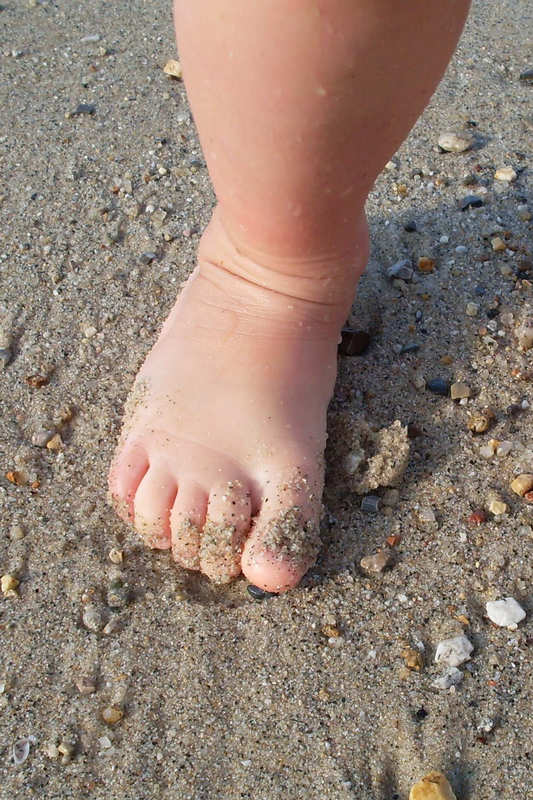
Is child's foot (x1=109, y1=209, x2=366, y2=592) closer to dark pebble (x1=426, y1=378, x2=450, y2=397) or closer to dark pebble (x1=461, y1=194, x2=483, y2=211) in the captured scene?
dark pebble (x1=426, y1=378, x2=450, y2=397)

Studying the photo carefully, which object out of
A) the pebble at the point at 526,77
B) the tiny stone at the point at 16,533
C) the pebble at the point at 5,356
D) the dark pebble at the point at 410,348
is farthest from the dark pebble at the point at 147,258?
the pebble at the point at 526,77

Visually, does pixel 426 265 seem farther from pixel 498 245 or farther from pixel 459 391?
pixel 459 391

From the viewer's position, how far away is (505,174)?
1938mm

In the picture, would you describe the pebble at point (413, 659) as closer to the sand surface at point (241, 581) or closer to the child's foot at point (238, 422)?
the sand surface at point (241, 581)

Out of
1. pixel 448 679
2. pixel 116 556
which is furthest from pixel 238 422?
pixel 448 679

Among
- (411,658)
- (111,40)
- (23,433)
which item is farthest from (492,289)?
(111,40)

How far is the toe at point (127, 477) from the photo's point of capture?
53.5 inches

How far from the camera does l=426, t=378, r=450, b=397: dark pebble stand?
153cm

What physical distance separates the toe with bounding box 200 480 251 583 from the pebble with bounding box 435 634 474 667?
12.6 inches

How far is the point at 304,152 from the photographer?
1139 millimetres

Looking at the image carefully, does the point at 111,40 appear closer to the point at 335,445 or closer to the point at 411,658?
the point at 335,445

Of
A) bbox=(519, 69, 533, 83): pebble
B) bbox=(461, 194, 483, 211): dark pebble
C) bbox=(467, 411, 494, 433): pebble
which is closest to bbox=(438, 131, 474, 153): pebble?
bbox=(461, 194, 483, 211): dark pebble

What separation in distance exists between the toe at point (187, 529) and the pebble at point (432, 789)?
0.45 metres

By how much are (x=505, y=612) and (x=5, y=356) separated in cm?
99
